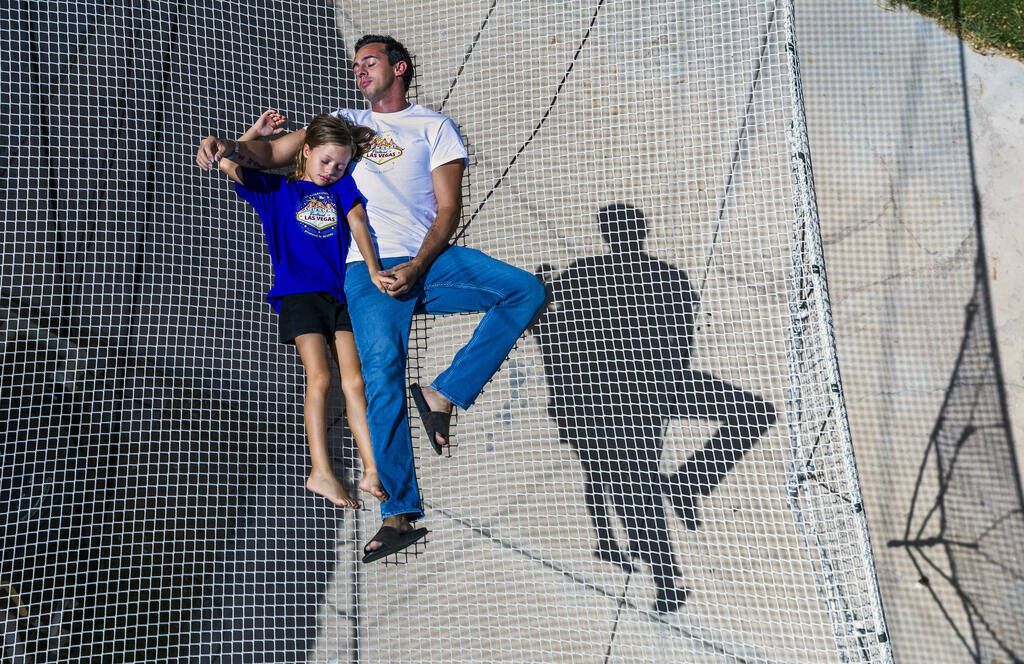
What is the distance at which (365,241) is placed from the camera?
8.80 feet

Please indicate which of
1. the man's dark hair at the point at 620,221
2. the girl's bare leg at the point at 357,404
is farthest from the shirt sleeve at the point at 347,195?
the man's dark hair at the point at 620,221

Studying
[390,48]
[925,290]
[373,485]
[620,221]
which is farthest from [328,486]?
[925,290]

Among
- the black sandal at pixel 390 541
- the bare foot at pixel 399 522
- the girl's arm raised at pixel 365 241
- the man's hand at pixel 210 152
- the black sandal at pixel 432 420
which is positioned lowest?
the black sandal at pixel 390 541

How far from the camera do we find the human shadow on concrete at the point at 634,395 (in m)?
3.52

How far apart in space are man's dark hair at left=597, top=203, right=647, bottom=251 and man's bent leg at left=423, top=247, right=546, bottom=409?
1011 millimetres

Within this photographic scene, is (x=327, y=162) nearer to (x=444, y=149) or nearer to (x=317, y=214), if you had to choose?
(x=317, y=214)

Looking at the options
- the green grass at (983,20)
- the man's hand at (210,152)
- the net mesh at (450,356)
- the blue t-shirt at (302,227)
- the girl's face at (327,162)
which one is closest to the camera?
the man's hand at (210,152)

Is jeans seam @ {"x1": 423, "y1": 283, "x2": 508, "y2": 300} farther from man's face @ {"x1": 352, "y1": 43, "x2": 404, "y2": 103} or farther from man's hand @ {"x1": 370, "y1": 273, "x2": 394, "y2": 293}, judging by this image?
man's face @ {"x1": 352, "y1": 43, "x2": 404, "y2": 103}

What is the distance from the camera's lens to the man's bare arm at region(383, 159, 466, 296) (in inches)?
104

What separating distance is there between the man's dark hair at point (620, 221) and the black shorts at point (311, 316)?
4.83ft

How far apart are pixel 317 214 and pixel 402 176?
→ 1.19 ft

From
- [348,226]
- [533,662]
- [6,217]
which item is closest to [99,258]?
[6,217]

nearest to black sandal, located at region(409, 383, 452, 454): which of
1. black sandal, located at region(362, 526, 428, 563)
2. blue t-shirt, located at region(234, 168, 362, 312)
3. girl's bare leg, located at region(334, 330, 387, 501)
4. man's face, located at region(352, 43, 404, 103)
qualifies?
girl's bare leg, located at region(334, 330, 387, 501)

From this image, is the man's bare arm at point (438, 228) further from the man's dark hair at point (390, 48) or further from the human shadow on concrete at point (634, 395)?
the human shadow on concrete at point (634, 395)
